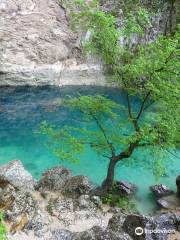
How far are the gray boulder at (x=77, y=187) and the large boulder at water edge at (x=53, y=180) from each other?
360 millimetres

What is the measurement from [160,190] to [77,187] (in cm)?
446

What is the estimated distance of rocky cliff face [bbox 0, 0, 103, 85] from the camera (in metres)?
32.0

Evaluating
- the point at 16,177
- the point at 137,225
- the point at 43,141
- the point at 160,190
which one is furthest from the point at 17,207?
the point at 43,141

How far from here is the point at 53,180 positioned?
17.4 m

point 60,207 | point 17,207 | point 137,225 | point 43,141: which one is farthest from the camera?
point 43,141

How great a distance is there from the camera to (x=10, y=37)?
32531mm

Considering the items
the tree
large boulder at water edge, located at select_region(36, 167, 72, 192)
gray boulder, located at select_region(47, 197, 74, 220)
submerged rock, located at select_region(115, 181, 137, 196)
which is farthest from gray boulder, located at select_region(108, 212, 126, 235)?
large boulder at water edge, located at select_region(36, 167, 72, 192)

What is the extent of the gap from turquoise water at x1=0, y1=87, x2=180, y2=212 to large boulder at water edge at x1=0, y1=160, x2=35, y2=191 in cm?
293

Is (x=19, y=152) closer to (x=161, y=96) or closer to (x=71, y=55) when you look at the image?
(x=161, y=96)

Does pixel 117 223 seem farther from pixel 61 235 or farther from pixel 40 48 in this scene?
pixel 40 48

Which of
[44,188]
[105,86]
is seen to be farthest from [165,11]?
[44,188]

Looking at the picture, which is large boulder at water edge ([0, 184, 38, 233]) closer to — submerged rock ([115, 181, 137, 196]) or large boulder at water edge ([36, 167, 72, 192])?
large boulder at water edge ([36, 167, 72, 192])

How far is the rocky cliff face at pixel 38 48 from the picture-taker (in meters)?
32.0

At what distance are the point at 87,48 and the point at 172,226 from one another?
317 inches
